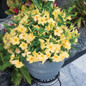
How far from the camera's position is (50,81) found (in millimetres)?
1773

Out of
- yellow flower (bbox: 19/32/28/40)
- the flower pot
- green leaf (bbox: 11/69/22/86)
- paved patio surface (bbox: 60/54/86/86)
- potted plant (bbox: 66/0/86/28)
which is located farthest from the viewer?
potted plant (bbox: 66/0/86/28)

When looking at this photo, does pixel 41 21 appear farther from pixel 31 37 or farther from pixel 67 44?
pixel 67 44

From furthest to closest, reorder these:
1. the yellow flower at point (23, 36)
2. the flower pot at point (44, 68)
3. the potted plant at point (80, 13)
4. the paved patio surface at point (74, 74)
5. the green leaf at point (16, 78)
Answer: the potted plant at point (80, 13)
the paved patio surface at point (74, 74)
the green leaf at point (16, 78)
the flower pot at point (44, 68)
the yellow flower at point (23, 36)

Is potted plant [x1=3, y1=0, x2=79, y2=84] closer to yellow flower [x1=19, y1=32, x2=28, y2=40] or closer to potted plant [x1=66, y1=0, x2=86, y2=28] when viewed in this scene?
yellow flower [x1=19, y1=32, x2=28, y2=40]

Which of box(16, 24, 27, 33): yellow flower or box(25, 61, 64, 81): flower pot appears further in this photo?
box(25, 61, 64, 81): flower pot

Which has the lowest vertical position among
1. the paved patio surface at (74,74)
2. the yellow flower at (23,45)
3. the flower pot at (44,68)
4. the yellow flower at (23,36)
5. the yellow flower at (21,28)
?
the paved patio surface at (74,74)

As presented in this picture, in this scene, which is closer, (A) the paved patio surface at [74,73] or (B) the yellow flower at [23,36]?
(B) the yellow flower at [23,36]

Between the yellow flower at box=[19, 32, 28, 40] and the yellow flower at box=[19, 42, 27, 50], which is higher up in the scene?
the yellow flower at box=[19, 32, 28, 40]

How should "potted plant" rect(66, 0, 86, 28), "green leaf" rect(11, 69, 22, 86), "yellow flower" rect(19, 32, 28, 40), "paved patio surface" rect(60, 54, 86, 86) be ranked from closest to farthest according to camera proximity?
"yellow flower" rect(19, 32, 28, 40), "green leaf" rect(11, 69, 22, 86), "paved patio surface" rect(60, 54, 86, 86), "potted plant" rect(66, 0, 86, 28)

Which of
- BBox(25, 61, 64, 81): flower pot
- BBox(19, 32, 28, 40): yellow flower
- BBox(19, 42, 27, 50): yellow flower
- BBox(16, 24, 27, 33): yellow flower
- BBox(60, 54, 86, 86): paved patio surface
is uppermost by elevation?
BBox(16, 24, 27, 33): yellow flower

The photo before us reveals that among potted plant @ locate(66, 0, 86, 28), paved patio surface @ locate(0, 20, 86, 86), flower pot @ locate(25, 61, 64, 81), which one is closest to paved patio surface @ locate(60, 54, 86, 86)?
paved patio surface @ locate(0, 20, 86, 86)

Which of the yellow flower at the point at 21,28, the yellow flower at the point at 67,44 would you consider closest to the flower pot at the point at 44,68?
the yellow flower at the point at 67,44

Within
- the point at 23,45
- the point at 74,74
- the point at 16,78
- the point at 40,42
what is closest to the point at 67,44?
the point at 40,42

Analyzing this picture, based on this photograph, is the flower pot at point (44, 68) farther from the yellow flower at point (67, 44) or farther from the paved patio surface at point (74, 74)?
the paved patio surface at point (74, 74)
